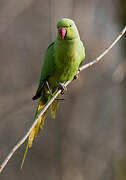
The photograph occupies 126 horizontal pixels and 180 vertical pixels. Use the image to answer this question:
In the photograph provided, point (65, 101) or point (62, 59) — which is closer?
point (62, 59)

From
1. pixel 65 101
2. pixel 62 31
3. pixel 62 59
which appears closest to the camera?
pixel 62 31

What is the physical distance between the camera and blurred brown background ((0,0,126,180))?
631cm

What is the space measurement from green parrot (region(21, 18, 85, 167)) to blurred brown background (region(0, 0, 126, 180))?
3188 millimetres

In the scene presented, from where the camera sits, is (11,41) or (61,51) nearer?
(61,51)

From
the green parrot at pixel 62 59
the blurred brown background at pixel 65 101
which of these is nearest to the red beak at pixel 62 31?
the green parrot at pixel 62 59

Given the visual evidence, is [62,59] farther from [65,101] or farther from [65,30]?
[65,101]

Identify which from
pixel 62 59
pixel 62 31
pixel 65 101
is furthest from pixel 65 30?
pixel 65 101

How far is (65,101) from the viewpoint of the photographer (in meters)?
6.37

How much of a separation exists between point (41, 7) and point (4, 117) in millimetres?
2248

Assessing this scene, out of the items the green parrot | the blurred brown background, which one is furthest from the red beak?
the blurred brown background

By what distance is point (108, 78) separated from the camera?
674 cm

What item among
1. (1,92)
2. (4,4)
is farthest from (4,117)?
(4,4)

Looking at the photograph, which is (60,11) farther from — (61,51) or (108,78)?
(61,51)

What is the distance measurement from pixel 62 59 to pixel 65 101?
3624 mm
